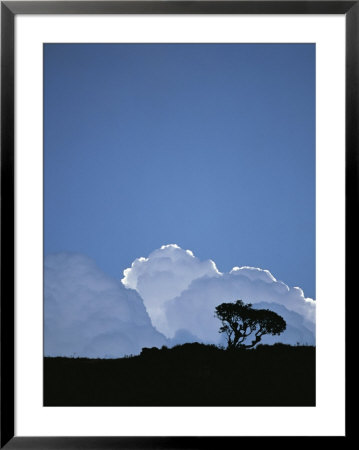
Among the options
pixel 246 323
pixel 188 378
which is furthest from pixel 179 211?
pixel 188 378

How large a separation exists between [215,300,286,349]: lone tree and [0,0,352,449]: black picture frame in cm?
23

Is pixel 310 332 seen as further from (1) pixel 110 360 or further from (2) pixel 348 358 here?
(1) pixel 110 360

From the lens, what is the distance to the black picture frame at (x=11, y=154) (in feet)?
4.17

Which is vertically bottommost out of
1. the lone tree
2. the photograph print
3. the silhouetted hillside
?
the silhouetted hillside

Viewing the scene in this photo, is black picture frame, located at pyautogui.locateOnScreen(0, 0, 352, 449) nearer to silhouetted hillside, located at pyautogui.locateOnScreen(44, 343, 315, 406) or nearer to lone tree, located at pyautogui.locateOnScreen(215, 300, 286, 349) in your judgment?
silhouetted hillside, located at pyautogui.locateOnScreen(44, 343, 315, 406)

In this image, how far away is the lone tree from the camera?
1404 mm

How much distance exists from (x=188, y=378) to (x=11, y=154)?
869 mm

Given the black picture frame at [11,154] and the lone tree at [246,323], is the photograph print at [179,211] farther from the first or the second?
the black picture frame at [11,154]

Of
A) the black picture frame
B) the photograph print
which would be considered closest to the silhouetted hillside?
the photograph print

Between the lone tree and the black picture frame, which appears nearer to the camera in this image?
the black picture frame

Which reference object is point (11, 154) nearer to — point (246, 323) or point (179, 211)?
point (179, 211)

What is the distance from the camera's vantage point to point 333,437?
1.29 metres

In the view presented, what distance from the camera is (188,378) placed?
4.52ft

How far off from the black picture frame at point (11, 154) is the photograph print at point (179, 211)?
13cm
